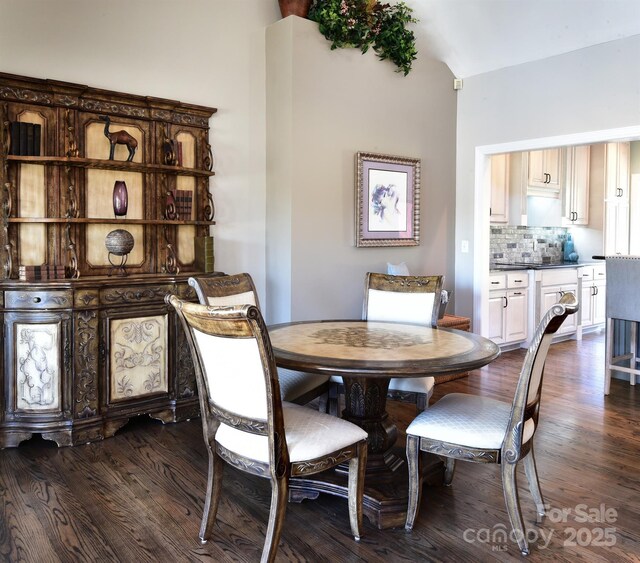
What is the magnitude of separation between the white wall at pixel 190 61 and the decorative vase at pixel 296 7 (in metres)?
0.22

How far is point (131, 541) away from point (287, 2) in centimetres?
374

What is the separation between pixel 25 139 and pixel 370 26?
2.70 m

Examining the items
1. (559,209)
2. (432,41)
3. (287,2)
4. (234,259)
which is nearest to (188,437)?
(234,259)

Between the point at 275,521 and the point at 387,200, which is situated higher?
the point at 387,200

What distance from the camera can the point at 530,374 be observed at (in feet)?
6.75

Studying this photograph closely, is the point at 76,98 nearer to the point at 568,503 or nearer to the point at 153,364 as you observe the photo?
the point at 153,364

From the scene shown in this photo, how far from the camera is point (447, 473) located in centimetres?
271

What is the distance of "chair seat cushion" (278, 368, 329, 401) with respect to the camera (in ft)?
9.52

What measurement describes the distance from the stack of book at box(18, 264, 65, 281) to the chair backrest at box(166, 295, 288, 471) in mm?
1598

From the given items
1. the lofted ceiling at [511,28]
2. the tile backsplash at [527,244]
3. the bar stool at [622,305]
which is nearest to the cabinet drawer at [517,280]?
the tile backsplash at [527,244]

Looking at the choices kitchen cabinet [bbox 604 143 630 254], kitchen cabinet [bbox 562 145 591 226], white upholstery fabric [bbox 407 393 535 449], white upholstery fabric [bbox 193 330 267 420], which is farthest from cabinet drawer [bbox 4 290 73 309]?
kitchen cabinet [bbox 604 143 630 254]

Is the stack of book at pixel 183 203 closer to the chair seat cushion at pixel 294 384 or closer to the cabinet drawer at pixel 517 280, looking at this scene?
the chair seat cushion at pixel 294 384

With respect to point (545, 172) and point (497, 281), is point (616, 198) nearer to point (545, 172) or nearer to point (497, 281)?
point (545, 172)

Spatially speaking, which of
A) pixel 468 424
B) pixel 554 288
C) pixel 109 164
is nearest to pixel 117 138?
pixel 109 164
